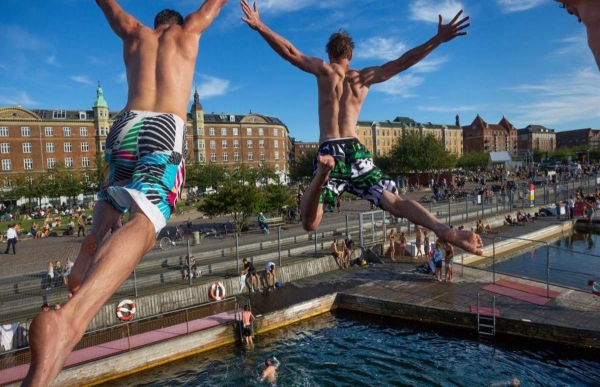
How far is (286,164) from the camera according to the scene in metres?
112

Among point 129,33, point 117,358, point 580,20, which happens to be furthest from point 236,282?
point 580,20

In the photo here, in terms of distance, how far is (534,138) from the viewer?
174 metres

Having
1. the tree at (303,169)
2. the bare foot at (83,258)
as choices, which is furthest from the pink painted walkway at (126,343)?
the tree at (303,169)

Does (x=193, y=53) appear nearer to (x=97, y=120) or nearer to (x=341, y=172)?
(x=341, y=172)

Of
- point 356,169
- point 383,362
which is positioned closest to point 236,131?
point 383,362

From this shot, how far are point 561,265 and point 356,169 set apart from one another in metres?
Answer: 28.7

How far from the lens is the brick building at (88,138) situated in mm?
76713

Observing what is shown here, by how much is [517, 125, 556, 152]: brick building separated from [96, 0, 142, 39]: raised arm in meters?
190

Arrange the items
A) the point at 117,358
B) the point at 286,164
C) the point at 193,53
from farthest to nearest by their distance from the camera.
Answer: the point at 286,164
the point at 117,358
the point at 193,53

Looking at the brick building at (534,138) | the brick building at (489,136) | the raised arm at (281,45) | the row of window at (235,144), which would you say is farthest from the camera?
the brick building at (534,138)

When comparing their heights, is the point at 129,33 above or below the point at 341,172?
above

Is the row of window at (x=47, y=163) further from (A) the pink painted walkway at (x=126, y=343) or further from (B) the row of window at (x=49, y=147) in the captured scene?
(A) the pink painted walkway at (x=126, y=343)

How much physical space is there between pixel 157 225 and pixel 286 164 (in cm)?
10963

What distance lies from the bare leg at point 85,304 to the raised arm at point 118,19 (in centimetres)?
178
